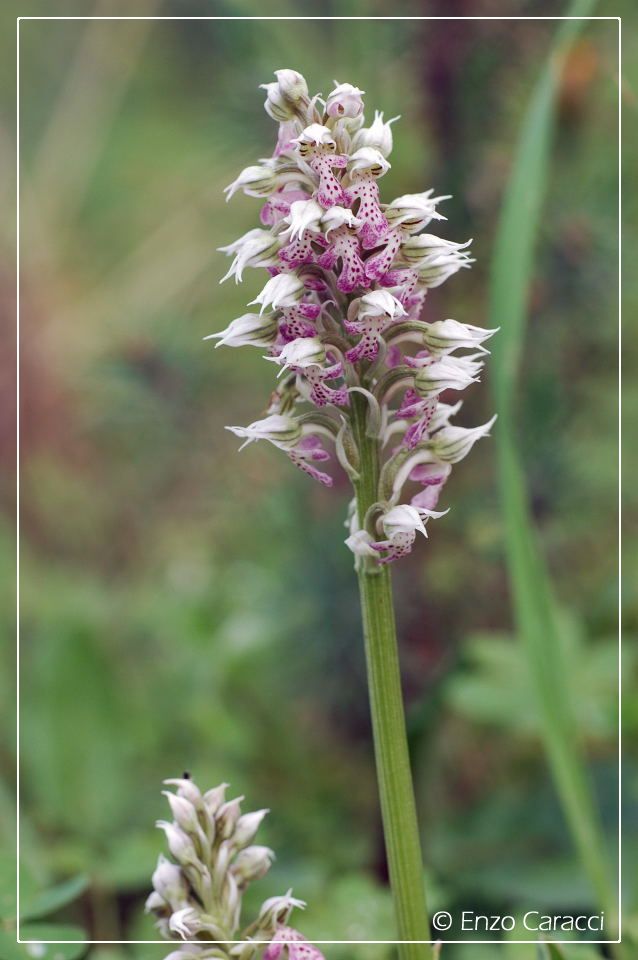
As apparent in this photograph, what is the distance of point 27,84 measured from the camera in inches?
128

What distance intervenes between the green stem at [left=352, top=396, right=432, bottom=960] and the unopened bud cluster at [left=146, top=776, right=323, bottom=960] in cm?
8

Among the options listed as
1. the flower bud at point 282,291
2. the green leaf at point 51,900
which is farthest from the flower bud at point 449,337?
the green leaf at point 51,900

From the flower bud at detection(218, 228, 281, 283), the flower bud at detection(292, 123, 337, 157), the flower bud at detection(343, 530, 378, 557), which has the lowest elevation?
the flower bud at detection(343, 530, 378, 557)

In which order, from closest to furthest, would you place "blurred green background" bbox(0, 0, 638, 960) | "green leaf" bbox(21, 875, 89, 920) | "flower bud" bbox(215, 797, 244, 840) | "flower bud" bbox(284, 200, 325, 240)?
1. "flower bud" bbox(284, 200, 325, 240)
2. "flower bud" bbox(215, 797, 244, 840)
3. "green leaf" bbox(21, 875, 89, 920)
4. "blurred green background" bbox(0, 0, 638, 960)

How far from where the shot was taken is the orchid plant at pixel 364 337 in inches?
29.2

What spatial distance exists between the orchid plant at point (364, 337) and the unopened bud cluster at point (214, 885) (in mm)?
95

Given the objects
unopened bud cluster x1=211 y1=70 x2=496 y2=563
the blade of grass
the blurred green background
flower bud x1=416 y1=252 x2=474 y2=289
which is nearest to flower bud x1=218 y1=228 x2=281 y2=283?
unopened bud cluster x1=211 y1=70 x2=496 y2=563

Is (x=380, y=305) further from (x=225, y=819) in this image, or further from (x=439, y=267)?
(x=225, y=819)

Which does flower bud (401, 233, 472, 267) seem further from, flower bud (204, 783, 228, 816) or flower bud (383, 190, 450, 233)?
flower bud (204, 783, 228, 816)

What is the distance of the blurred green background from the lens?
5.16 feet

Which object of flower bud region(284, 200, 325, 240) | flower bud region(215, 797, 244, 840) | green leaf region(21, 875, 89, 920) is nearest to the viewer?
flower bud region(284, 200, 325, 240)

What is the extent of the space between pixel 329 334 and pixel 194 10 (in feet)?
6.36

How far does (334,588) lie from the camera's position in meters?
1.79

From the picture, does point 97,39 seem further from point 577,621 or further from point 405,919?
point 405,919
